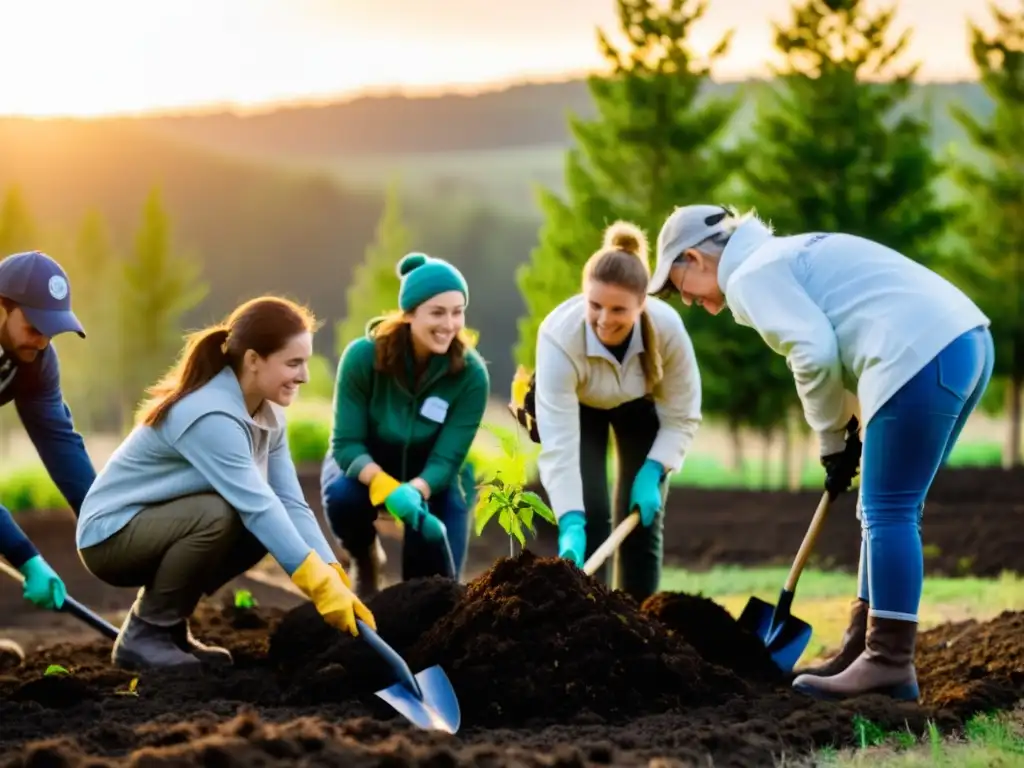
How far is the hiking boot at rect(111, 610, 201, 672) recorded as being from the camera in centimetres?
467

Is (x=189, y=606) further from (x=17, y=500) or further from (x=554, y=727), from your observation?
(x=17, y=500)

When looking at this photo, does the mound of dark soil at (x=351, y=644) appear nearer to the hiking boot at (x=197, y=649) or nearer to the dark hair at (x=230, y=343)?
the hiking boot at (x=197, y=649)

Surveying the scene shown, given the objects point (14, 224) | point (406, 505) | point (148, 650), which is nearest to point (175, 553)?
point (148, 650)

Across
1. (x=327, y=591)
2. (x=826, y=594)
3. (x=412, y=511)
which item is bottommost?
(x=826, y=594)

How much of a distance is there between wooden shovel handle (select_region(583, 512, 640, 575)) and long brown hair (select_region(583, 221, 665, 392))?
1.82ft

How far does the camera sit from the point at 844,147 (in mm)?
14539

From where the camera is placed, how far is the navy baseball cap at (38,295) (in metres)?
4.79

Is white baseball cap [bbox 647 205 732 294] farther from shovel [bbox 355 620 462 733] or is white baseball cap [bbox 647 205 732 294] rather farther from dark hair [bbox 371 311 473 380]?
shovel [bbox 355 620 462 733]

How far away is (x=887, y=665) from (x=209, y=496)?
2298mm

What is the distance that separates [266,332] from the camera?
13.8 feet

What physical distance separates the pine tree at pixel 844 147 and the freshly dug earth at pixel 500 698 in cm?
1022

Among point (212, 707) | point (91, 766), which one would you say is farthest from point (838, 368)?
point (91, 766)

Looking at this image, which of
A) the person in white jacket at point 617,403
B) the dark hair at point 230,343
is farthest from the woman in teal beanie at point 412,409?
the dark hair at point 230,343

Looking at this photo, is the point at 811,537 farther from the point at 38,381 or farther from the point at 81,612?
the point at 38,381
